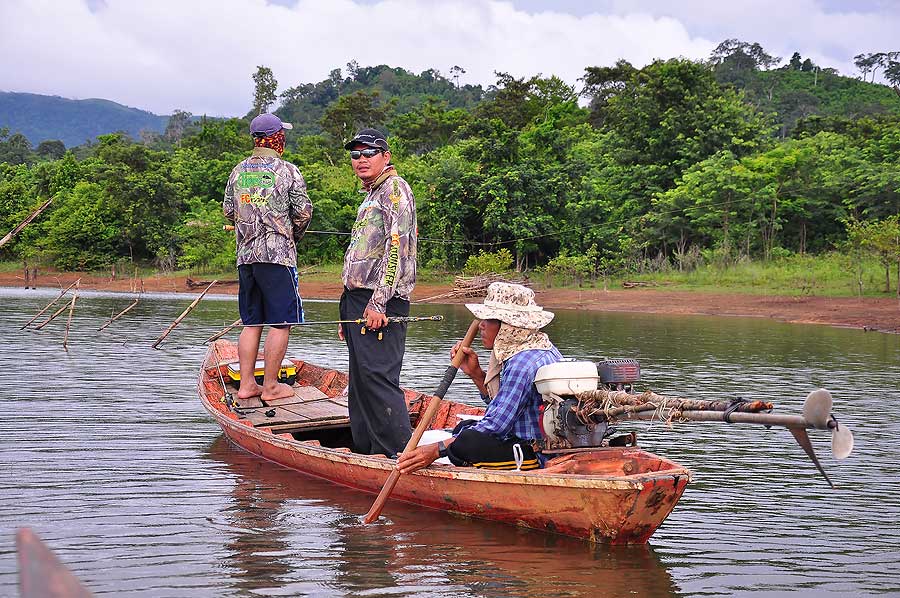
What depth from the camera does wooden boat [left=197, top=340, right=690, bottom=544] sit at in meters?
5.14

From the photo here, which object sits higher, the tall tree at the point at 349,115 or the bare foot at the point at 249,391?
the tall tree at the point at 349,115

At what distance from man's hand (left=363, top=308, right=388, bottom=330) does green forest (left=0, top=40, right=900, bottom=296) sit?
59.2ft

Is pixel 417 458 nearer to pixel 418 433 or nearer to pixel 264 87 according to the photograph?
pixel 418 433

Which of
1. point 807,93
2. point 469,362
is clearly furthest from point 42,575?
point 807,93

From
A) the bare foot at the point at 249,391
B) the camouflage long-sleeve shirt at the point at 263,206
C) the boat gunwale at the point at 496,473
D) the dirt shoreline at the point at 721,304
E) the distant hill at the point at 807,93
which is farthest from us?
the distant hill at the point at 807,93

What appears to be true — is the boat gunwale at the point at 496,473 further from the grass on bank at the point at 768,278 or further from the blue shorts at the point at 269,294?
the grass on bank at the point at 768,278

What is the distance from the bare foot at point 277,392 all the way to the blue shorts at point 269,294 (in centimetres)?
84

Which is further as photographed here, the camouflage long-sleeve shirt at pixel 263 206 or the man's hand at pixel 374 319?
the camouflage long-sleeve shirt at pixel 263 206

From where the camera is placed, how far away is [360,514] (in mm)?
6254

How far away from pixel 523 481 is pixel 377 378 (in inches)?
63.8

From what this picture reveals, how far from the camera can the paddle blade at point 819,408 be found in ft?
13.4

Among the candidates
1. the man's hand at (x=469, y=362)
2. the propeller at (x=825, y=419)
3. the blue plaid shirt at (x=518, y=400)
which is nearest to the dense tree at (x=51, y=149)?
the man's hand at (x=469, y=362)

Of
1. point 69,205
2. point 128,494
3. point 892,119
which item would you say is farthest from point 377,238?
point 69,205

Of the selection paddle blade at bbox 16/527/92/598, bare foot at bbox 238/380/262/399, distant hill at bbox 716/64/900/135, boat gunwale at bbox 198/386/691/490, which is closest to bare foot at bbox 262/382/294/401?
bare foot at bbox 238/380/262/399
